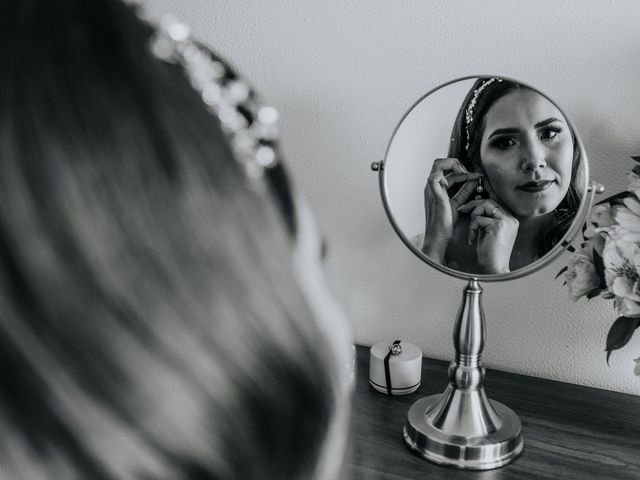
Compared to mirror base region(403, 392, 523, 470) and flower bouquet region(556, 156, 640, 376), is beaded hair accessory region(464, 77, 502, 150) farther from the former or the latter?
mirror base region(403, 392, 523, 470)

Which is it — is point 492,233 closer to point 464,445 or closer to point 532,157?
point 532,157

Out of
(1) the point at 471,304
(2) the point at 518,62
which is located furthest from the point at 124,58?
(2) the point at 518,62

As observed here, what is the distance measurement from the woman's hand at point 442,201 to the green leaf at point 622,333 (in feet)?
0.73

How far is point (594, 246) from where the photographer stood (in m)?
0.73

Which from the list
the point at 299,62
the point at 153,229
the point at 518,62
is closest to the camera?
the point at 153,229

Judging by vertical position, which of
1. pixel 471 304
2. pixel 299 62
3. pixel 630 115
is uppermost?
pixel 299 62

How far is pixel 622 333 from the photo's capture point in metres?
0.74

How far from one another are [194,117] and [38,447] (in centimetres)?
12

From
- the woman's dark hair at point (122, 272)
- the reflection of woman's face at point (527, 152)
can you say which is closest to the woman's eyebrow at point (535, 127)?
the reflection of woman's face at point (527, 152)

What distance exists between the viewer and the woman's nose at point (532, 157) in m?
0.70

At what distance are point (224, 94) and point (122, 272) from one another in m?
0.12

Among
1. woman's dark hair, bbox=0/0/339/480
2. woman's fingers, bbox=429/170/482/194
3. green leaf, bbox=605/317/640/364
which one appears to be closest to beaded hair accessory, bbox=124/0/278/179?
woman's dark hair, bbox=0/0/339/480

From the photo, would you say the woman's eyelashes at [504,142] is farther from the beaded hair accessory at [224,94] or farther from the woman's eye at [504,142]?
the beaded hair accessory at [224,94]

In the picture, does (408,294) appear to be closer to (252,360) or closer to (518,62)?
(518,62)
